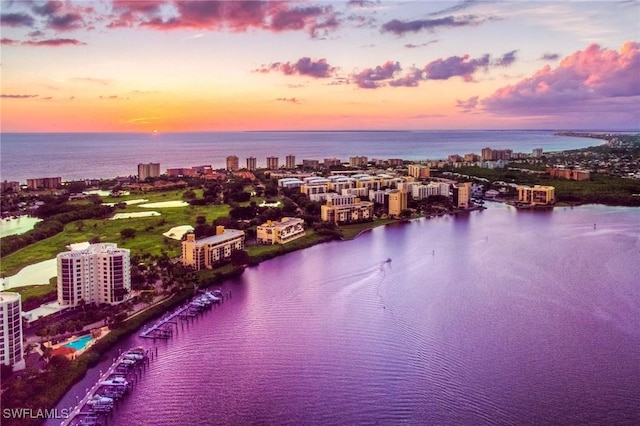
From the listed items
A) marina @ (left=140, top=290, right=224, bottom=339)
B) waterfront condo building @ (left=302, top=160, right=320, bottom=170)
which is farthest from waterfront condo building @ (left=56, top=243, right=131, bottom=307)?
waterfront condo building @ (left=302, top=160, right=320, bottom=170)

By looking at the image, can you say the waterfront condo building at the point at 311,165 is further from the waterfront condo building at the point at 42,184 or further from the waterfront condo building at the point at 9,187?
the waterfront condo building at the point at 9,187

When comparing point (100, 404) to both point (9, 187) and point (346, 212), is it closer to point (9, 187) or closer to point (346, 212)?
point (346, 212)

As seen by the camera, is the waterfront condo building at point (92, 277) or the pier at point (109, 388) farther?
the waterfront condo building at point (92, 277)

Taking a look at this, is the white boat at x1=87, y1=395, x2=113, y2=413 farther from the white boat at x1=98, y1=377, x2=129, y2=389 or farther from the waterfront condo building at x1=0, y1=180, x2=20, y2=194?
the waterfront condo building at x1=0, y1=180, x2=20, y2=194

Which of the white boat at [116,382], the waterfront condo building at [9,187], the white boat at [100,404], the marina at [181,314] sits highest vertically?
the waterfront condo building at [9,187]

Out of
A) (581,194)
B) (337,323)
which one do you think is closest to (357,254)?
(337,323)

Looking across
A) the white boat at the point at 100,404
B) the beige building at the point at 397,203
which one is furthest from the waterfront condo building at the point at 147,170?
the white boat at the point at 100,404
